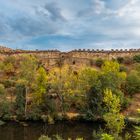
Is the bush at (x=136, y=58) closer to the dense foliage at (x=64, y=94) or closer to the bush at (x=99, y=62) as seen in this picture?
the bush at (x=99, y=62)

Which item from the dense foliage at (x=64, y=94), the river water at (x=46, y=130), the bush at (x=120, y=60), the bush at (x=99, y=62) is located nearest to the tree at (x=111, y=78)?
the dense foliage at (x=64, y=94)

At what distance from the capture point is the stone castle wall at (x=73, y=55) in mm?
104831

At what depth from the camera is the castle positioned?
10500 cm

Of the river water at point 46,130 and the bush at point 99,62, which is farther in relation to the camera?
the bush at point 99,62

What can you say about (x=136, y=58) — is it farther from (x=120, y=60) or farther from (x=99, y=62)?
(x=99, y=62)

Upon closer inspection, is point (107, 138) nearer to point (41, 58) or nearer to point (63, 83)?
point (63, 83)

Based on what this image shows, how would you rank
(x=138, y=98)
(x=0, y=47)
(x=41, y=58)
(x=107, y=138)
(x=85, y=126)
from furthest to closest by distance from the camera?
(x=0, y=47), (x=41, y=58), (x=138, y=98), (x=85, y=126), (x=107, y=138)

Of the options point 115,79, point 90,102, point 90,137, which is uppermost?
point 115,79

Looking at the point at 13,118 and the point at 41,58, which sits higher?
the point at 41,58

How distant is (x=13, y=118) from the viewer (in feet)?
220

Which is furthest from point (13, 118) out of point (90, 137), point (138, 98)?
point (138, 98)

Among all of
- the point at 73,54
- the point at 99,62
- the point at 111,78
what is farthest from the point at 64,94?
the point at 73,54

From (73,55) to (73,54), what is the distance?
65 centimetres

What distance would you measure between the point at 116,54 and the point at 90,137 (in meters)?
61.3
